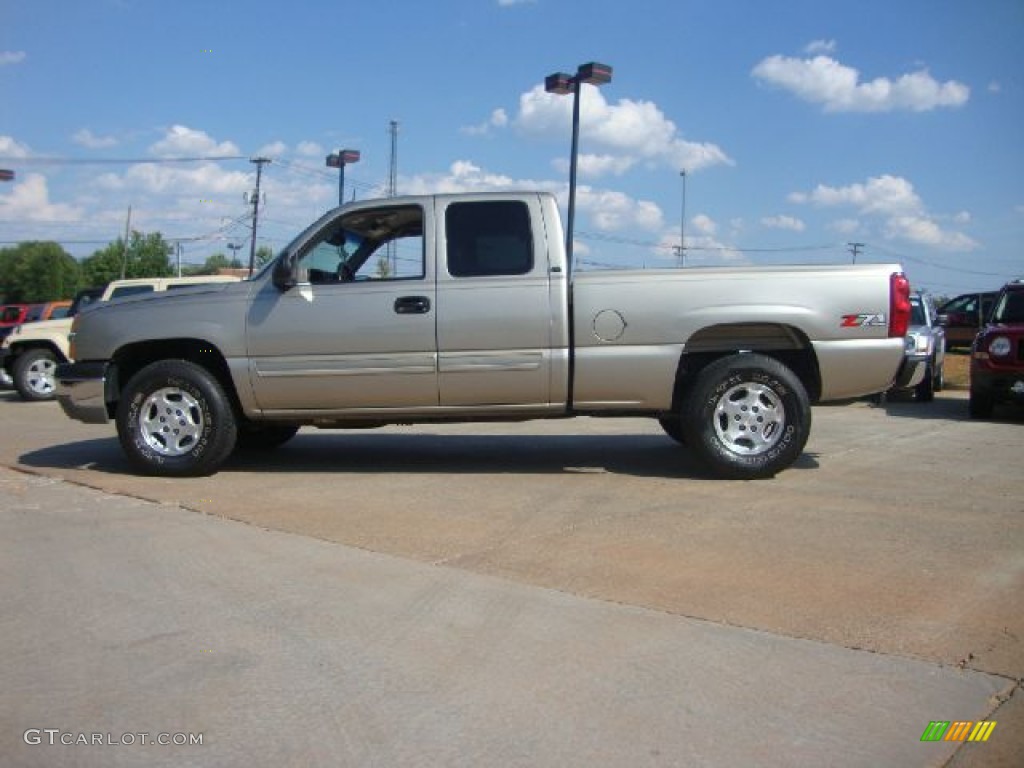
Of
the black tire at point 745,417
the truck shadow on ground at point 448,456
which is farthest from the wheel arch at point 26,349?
the black tire at point 745,417

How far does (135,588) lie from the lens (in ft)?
14.3

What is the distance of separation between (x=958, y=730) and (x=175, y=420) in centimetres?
565

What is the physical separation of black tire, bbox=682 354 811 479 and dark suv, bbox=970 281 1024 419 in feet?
18.7

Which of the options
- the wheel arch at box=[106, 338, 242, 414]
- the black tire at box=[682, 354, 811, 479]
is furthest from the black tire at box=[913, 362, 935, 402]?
the wheel arch at box=[106, 338, 242, 414]

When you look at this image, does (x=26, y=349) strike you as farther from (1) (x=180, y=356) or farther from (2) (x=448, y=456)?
(2) (x=448, y=456)

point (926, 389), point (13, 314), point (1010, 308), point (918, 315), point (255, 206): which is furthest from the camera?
point (255, 206)

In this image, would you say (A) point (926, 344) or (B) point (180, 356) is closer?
(B) point (180, 356)

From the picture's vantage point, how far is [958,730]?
9.81ft

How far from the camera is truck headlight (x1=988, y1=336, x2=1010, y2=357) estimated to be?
1109 centimetres

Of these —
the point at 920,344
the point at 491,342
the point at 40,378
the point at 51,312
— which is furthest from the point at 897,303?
the point at 51,312

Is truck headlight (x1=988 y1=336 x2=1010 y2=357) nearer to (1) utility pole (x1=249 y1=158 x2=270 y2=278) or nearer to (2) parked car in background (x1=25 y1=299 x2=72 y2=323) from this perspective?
(2) parked car in background (x1=25 y1=299 x2=72 y2=323)

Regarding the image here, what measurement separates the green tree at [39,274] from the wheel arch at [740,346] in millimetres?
97214

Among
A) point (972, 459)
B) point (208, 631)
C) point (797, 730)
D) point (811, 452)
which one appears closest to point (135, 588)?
point (208, 631)

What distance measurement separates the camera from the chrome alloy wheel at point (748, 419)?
6.79m
